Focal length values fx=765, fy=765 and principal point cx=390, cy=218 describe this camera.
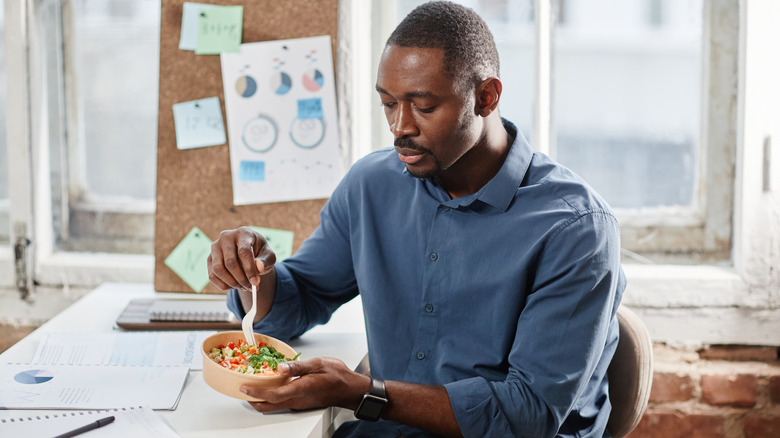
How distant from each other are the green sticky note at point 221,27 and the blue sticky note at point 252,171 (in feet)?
0.89

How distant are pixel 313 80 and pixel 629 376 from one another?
98 centimetres

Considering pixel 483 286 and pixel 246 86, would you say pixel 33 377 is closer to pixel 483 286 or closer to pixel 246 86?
pixel 483 286

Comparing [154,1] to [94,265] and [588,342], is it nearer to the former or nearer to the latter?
[94,265]

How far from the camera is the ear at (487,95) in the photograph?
129 centimetres

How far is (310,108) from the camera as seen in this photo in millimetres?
1836

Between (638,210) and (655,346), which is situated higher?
(638,210)

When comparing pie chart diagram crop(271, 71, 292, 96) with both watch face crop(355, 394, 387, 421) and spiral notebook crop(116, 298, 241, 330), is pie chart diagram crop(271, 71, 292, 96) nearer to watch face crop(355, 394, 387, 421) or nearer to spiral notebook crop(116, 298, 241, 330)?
spiral notebook crop(116, 298, 241, 330)

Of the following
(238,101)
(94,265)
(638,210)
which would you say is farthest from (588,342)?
(94,265)

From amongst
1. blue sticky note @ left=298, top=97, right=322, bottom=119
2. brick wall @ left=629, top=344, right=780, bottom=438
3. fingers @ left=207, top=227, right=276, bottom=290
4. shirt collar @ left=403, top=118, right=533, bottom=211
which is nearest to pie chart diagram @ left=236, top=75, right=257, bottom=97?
blue sticky note @ left=298, top=97, right=322, bottom=119

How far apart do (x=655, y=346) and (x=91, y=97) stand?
1621 mm

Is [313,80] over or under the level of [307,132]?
over

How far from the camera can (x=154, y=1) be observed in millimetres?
2014

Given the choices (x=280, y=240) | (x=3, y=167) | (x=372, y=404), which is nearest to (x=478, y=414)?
(x=372, y=404)

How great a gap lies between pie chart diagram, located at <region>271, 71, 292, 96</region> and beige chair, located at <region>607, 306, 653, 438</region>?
95 centimetres
